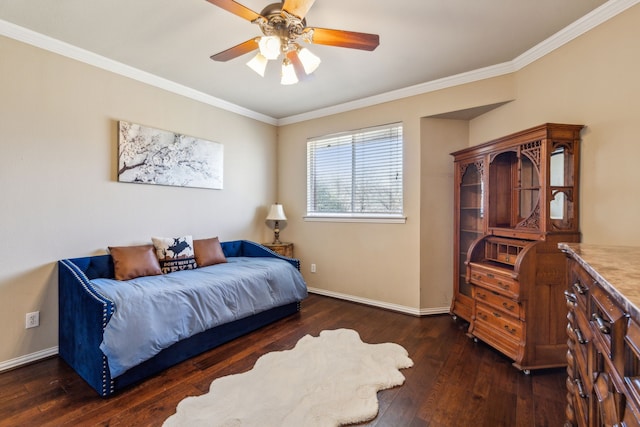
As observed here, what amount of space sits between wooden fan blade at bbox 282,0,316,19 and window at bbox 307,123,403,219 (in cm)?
206

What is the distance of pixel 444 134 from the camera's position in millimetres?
3350

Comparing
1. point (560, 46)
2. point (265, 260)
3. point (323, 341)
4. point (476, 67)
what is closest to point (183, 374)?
point (323, 341)

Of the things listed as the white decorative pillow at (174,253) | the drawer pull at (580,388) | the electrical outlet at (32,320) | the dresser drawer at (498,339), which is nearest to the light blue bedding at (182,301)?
the white decorative pillow at (174,253)

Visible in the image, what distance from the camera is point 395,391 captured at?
1.93 m

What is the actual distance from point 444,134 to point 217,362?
3279mm

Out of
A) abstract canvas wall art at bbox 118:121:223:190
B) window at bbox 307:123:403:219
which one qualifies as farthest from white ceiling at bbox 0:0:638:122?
window at bbox 307:123:403:219

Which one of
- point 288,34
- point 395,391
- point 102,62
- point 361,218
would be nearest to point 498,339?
point 395,391

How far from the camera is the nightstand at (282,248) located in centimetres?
409

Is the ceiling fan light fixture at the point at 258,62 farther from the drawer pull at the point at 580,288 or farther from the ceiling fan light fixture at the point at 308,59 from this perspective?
the drawer pull at the point at 580,288

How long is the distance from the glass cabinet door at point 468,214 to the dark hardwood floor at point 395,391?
731 mm

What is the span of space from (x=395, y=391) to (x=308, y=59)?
2.34 m

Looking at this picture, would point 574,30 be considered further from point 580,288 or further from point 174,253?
point 174,253

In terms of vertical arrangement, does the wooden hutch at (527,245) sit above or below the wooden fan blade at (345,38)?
below

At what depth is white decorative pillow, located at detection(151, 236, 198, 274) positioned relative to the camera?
294 cm
